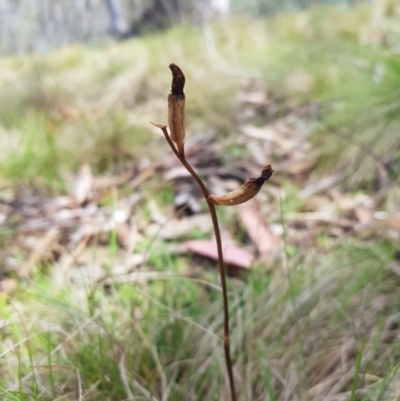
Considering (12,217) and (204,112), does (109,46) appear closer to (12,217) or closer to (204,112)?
(204,112)

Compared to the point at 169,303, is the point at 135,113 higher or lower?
higher

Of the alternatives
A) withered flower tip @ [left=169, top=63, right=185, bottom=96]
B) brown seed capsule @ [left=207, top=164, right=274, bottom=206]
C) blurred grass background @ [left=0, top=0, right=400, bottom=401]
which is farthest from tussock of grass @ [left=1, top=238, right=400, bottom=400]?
withered flower tip @ [left=169, top=63, right=185, bottom=96]

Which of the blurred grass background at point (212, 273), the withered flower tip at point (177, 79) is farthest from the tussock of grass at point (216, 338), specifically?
the withered flower tip at point (177, 79)

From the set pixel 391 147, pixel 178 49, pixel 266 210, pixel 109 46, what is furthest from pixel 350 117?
pixel 109 46

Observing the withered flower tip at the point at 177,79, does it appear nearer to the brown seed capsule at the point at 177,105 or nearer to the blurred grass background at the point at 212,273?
the brown seed capsule at the point at 177,105

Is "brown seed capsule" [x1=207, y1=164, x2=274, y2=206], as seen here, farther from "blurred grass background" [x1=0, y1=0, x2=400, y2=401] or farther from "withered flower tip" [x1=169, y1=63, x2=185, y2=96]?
"blurred grass background" [x1=0, y1=0, x2=400, y2=401]

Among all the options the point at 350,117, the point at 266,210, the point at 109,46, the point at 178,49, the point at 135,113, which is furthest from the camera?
the point at 109,46
